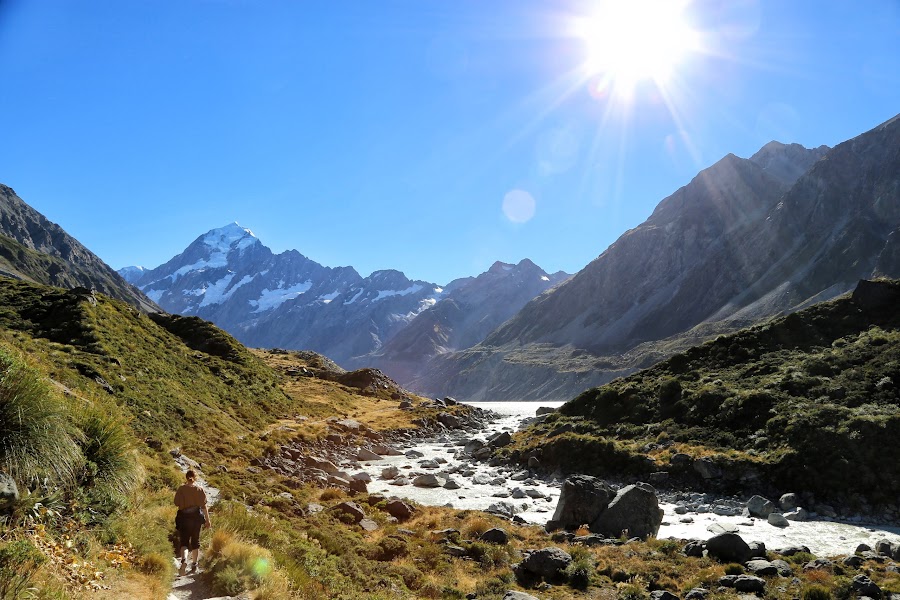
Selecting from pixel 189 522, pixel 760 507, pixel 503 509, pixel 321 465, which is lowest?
pixel 321 465

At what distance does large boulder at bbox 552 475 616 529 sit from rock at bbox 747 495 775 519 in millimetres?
7355

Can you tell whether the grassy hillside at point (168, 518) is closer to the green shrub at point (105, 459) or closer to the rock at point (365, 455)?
the green shrub at point (105, 459)

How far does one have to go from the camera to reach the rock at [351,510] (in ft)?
73.6

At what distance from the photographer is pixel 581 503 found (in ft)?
79.6

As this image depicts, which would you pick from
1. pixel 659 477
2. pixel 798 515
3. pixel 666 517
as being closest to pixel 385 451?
pixel 659 477

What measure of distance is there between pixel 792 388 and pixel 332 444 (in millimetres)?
39381

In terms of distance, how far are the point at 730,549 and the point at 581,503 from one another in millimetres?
7462

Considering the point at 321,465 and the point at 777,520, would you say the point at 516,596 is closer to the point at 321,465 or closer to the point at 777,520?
the point at 777,520

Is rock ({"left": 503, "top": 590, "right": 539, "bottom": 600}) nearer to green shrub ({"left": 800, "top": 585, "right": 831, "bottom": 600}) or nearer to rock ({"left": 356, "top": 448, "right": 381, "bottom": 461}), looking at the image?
green shrub ({"left": 800, "top": 585, "right": 831, "bottom": 600})

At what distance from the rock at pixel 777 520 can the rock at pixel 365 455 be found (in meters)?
33.1

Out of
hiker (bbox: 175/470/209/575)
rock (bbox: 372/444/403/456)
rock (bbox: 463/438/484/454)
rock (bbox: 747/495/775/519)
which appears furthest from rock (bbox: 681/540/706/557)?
rock (bbox: 372/444/403/456)

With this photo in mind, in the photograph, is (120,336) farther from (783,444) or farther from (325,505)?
(783,444)

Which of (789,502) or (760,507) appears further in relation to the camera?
(789,502)

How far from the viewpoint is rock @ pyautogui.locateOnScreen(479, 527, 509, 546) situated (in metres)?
20.5
